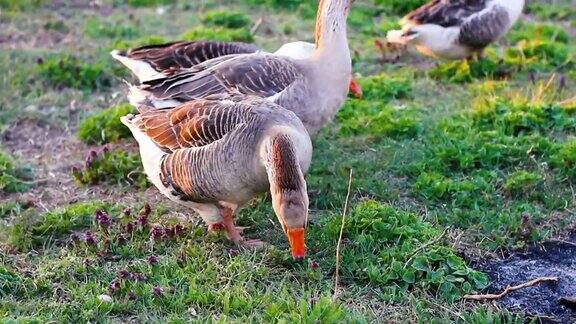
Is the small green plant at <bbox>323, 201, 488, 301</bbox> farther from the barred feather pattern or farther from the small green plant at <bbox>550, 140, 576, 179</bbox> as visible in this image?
the barred feather pattern

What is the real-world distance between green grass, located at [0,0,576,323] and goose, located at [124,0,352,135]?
56 centimetres

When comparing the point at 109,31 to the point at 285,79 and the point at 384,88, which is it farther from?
the point at 285,79

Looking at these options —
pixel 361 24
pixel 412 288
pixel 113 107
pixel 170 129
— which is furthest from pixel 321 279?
pixel 361 24

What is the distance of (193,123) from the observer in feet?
17.0

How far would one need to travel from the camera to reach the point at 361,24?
1033 cm

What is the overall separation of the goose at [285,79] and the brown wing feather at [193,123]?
56 centimetres

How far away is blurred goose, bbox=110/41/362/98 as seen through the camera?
6.69 m

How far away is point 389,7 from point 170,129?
20.2 feet

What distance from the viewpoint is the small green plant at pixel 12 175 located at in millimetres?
6223

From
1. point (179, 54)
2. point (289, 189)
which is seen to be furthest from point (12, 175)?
point (289, 189)

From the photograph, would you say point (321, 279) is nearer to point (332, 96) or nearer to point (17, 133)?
point (332, 96)

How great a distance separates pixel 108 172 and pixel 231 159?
1838mm

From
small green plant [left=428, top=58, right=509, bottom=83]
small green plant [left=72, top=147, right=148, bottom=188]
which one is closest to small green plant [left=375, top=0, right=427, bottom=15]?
small green plant [left=428, top=58, right=509, bottom=83]

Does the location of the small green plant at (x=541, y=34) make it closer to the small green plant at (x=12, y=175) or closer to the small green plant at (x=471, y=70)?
the small green plant at (x=471, y=70)
